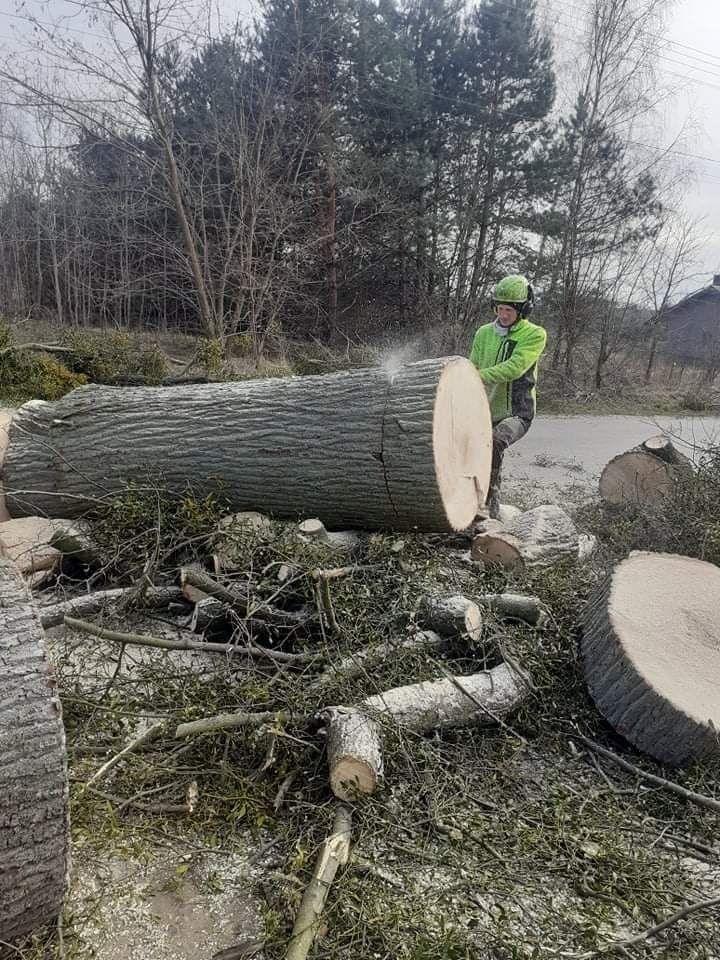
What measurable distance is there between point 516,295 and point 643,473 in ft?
6.54

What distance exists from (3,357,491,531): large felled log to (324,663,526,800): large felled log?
1.30m

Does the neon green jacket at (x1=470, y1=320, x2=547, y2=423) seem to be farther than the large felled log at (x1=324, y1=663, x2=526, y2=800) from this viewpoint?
Yes

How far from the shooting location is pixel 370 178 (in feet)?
55.3

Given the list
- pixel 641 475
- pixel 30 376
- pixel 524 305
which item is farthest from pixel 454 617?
pixel 30 376

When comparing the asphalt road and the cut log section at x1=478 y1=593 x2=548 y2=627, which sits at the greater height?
the cut log section at x1=478 y1=593 x2=548 y2=627

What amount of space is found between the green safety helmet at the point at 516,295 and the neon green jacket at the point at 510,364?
0.11 m

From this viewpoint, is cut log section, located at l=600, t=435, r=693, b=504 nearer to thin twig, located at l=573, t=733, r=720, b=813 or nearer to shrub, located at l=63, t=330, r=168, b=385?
thin twig, located at l=573, t=733, r=720, b=813

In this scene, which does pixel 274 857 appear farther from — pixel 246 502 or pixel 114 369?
pixel 114 369

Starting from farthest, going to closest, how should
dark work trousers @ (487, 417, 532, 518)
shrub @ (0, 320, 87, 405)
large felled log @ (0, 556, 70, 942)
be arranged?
shrub @ (0, 320, 87, 405) < dark work trousers @ (487, 417, 532, 518) < large felled log @ (0, 556, 70, 942)

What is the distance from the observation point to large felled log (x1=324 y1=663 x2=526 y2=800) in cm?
225

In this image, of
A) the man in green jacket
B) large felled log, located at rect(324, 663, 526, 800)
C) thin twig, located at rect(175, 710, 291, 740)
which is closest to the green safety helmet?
the man in green jacket

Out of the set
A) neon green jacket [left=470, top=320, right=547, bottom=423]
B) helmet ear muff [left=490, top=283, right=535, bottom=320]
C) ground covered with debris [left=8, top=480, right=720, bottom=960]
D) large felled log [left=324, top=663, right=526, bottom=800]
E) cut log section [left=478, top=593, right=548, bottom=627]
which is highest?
helmet ear muff [left=490, top=283, right=535, bottom=320]

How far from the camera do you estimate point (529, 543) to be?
4.01 metres

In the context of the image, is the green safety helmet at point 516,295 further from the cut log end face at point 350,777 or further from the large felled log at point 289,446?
the cut log end face at point 350,777
